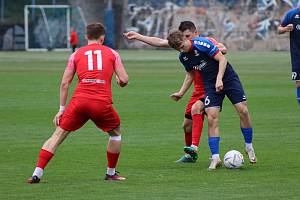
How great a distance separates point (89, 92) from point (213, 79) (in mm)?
2265

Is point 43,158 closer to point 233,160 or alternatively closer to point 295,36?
point 233,160

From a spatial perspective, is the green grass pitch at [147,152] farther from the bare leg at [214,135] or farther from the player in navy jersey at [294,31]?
the player in navy jersey at [294,31]

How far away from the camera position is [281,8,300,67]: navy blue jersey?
17172 millimetres

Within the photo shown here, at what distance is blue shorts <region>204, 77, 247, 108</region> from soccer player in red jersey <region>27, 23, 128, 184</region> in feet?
6.20

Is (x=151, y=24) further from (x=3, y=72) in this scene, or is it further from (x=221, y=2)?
(x=3, y=72)

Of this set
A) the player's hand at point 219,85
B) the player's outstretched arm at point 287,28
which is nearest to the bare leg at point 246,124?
the player's hand at point 219,85

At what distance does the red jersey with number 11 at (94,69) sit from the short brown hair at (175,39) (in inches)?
47.1

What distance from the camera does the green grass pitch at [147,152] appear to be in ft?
34.0

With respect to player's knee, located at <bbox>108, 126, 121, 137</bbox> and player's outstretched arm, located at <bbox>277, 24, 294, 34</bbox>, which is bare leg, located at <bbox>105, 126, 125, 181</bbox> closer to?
player's knee, located at <bbox>108, 126, 121, 137</bbox>

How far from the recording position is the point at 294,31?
1747 centimetres

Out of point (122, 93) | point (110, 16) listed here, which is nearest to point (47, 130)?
point (122, 93)

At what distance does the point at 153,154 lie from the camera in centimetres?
1395

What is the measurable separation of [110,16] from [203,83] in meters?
59.9

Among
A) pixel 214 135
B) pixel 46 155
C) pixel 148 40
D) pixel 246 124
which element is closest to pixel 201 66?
pixel 148 40
